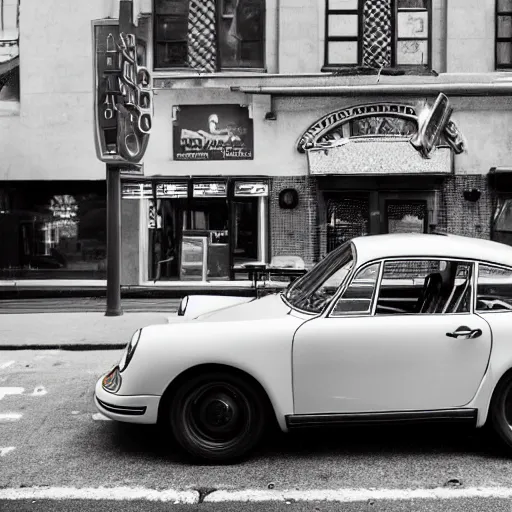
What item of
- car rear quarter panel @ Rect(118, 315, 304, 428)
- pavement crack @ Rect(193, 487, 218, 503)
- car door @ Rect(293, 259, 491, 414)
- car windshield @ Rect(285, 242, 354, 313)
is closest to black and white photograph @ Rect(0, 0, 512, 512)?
car windshield @ Rect(285, 242, 354, 313)

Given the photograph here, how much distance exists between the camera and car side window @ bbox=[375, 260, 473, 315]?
15.0ft

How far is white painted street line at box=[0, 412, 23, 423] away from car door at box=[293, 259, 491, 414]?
8.66ft

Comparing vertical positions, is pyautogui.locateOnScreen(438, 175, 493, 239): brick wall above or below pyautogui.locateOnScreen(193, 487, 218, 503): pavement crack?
above

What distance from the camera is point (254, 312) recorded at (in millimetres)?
4770

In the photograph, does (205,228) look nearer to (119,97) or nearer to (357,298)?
(119,97)

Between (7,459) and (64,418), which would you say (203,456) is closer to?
(7,459)

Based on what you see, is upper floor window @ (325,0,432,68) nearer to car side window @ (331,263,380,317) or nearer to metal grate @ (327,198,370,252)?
metal grate @ (327,198,370,252)

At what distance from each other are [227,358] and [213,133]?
1102cm

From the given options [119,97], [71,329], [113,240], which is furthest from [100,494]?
[119,97]

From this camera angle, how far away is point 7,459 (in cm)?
450

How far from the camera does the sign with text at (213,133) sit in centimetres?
1470

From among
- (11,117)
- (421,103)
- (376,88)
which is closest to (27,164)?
(11,117)

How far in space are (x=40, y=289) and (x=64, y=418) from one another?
9.71 meters

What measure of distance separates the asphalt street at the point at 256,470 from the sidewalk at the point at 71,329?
312cm
